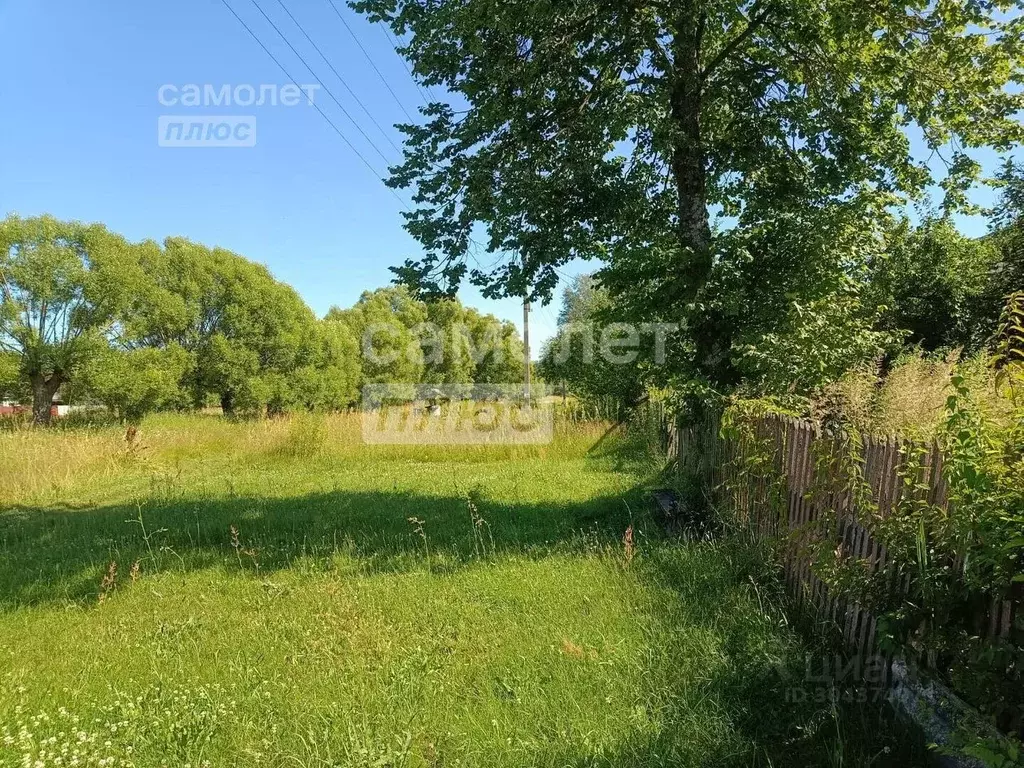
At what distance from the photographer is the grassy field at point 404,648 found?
8.38 feet

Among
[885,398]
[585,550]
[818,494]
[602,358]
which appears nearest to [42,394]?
[602,358]

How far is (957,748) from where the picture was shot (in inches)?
78.7

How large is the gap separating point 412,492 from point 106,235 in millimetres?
23945

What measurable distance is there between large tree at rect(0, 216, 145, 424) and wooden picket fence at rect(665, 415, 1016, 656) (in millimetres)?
27614

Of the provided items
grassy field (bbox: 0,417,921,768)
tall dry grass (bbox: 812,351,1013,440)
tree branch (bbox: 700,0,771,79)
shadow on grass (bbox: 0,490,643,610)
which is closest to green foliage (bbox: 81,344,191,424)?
shadow on grass (bbox: 0,490,643,610)

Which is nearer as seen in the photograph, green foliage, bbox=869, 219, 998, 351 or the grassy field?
the grassy field

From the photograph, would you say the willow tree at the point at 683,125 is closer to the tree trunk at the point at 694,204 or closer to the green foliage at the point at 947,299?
the tree trunk at the point at 694,204

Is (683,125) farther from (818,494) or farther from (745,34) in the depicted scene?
(818,494)

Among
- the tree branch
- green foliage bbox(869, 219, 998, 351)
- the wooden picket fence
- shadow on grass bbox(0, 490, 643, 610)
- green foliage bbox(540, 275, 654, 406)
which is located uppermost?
the tree branch

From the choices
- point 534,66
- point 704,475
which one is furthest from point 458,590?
point 534,66

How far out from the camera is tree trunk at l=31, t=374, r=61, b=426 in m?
23.4

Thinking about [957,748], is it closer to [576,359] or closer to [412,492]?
[412,492]

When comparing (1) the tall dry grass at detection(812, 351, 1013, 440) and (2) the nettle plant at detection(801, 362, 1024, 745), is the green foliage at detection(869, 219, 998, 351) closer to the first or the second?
(1) the tall dry grass at detection(812, 351, 1013, 440)

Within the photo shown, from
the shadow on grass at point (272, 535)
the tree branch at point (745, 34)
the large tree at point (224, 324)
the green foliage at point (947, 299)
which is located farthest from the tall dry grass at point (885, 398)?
the large tree at point (224, 324)
